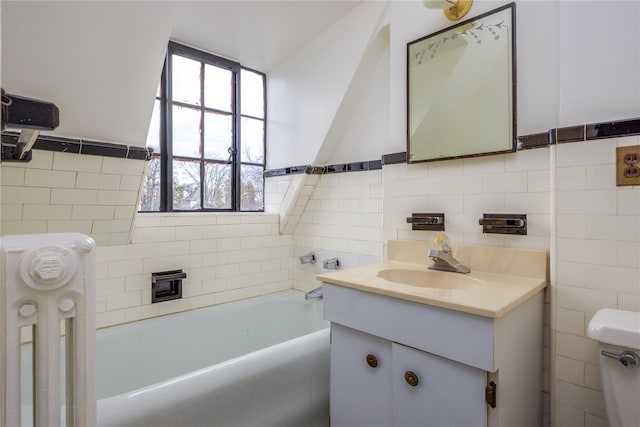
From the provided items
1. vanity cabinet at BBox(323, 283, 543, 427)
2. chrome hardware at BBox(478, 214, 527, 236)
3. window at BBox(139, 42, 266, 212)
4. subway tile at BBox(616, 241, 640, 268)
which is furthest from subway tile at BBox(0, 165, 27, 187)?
subway tile at BBox(616, 241, 640, 268)

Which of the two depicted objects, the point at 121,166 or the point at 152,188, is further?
the point at 152,188

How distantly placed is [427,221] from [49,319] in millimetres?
1466

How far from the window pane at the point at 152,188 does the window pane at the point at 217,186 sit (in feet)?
1.07

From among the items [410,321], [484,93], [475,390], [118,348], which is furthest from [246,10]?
[475,390]

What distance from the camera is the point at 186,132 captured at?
7.84 ft

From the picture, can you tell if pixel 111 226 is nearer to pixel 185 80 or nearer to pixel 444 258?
pixel 185 80

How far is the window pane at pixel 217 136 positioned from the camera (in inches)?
98.3

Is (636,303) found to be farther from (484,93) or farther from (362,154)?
(362,154)

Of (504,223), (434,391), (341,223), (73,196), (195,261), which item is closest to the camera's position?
(434,391)

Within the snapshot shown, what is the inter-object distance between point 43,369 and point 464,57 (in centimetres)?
178

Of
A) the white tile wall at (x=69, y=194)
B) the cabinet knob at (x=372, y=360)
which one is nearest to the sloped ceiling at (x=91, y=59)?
the white tile wall at (x=69, y=194)

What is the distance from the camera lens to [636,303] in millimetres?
1122

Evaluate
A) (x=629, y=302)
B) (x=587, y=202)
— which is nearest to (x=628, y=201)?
(x=587, y=202)

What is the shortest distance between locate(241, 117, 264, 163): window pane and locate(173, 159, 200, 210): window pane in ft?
1.38
